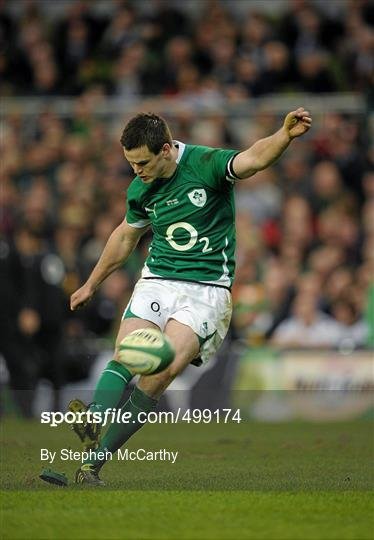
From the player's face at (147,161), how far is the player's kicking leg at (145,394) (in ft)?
3.12

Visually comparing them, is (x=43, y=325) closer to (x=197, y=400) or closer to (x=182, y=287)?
(x=197, y=400)

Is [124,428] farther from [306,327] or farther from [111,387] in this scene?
[306,327]

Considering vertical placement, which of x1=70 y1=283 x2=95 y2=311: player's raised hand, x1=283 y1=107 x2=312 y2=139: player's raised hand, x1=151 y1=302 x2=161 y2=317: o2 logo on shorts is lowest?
x1=70 y1=283 x2=95 y2=311: player's raised hand

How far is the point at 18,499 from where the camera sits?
317 inches

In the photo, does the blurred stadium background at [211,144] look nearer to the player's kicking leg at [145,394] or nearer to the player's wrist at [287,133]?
the player's kicking leg at [145,394]

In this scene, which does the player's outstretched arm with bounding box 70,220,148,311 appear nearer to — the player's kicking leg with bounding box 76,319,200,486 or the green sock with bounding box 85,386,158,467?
the player's kicking leg with bounding box 76,319,200,486

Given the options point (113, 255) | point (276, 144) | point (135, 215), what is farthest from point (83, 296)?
point (276, 144)

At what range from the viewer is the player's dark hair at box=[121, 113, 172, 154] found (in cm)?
886

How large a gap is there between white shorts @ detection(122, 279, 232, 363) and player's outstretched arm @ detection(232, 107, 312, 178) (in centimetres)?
89

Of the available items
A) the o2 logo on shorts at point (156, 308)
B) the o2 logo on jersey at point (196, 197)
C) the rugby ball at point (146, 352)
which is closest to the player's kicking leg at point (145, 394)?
the o2 logo on shorts at point (156, 308)

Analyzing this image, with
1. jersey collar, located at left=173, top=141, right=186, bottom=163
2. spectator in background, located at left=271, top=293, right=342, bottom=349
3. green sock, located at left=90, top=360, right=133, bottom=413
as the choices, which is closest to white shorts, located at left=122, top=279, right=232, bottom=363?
green sock, located at left=90, top=360, right=133, bottom=413

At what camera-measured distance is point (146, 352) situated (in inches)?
327

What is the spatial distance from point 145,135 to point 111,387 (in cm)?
158

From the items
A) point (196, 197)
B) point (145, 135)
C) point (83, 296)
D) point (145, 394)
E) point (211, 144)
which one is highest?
point (145, 135)
